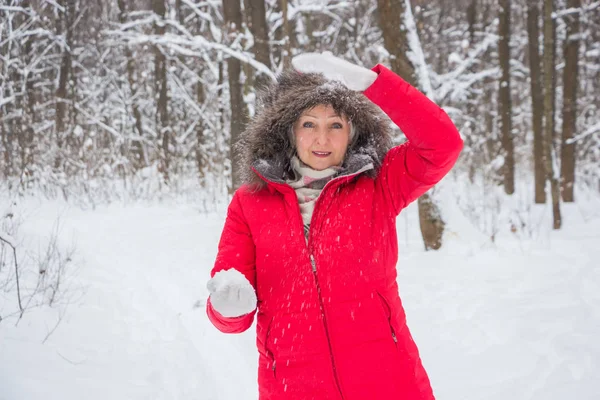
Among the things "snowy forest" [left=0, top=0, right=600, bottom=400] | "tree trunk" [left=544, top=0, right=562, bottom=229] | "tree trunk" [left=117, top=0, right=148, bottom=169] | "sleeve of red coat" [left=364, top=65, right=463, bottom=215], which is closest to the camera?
"sleeve of red coat" [left=364, top=65, right=463, bottom=215]

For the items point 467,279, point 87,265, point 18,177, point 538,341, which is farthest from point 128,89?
point 538,341

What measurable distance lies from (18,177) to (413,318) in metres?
6.78

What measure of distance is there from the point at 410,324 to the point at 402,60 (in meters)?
3.41

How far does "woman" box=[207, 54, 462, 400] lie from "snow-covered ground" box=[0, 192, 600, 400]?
4.90 feet

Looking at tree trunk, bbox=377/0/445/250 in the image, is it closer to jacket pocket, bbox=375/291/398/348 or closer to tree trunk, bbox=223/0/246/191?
tree trunk, bbox=223/0/246/191

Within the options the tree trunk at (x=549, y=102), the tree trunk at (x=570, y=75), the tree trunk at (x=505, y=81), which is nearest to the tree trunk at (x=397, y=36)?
the tree trunk at (x=549, y=102)

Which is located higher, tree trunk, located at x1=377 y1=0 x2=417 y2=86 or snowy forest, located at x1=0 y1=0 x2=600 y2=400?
tree trunk, located at x1=377 y1=0 x2=417 y2=86

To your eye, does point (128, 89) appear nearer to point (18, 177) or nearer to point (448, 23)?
point (18, 177)

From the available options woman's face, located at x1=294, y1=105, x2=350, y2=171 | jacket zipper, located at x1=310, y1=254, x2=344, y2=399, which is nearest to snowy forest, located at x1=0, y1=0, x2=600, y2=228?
woman's face, located at x1=294, y1=105, x2=350, y2=171

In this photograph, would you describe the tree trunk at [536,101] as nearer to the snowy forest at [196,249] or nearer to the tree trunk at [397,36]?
the snowy forest at [196,249]

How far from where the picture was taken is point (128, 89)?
16.1 meters

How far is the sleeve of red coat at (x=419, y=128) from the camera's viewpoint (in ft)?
5.18

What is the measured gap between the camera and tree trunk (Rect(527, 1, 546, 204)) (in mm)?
11092

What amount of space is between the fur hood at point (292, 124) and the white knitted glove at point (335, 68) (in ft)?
1.08
